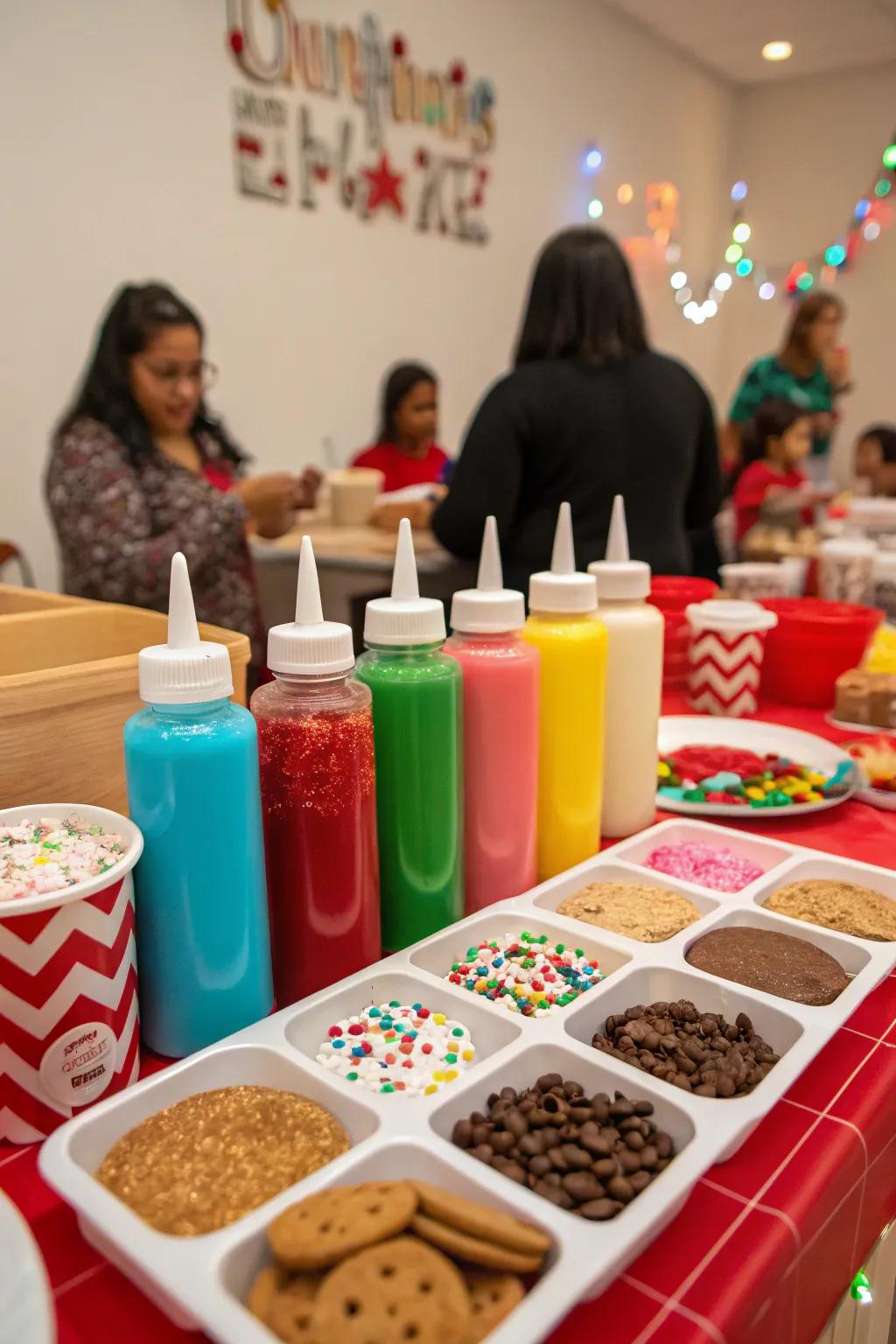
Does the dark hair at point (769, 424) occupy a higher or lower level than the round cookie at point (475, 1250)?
higher

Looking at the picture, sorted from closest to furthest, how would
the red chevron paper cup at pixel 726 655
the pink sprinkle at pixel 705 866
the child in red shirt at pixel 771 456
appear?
the pink sprinkle at pixel 705 866, the red chevron paper cup at pixel 726 655, the child in red shirt at pixel 771 456

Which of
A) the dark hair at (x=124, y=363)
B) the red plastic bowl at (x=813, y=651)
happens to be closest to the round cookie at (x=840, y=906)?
the red plastic bowl at (x=813, y=651)

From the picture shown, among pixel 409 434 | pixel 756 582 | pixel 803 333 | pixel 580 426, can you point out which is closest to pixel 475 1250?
pixel 756 582

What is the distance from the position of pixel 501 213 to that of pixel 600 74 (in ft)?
3.68

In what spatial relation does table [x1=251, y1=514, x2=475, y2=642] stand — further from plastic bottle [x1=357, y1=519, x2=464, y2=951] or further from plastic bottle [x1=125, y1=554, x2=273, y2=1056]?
plastic bottle [x1=125, y1=554, x2=273, y2=1056]

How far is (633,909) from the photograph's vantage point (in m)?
0.89

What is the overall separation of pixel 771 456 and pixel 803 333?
1.33 m

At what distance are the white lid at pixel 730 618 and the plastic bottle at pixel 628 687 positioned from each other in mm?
475

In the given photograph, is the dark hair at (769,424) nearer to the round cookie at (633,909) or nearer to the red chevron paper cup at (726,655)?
the red chevron paper cup at (726,655)

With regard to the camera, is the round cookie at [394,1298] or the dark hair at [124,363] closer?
the round cookie at [394,1298]

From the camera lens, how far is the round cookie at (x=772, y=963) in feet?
2.52

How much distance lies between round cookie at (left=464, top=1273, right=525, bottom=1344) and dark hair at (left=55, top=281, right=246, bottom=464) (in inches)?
76.9

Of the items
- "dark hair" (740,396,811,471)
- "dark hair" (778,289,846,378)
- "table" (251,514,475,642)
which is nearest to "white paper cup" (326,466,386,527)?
"table" (251,514,475,642)

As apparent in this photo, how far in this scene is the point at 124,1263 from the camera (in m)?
0.54
